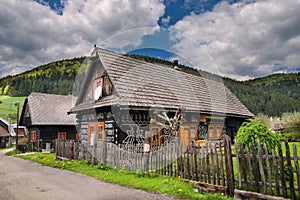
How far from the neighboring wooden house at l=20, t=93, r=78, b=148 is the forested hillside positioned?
1847 inches

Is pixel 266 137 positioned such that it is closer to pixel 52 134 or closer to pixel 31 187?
pixel 31 187

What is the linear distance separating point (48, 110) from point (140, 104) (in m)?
18.6

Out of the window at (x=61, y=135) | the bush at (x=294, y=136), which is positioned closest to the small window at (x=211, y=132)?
the bush at (x=294, y=136)

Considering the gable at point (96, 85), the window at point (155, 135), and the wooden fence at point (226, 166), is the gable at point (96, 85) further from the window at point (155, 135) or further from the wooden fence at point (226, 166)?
the wooden fence at point (226, 166)

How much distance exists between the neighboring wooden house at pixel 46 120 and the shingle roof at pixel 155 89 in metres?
11.1

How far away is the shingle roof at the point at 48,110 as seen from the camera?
25.4 m

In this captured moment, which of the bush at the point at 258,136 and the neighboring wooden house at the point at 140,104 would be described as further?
the neighboring wooden house at the point at 140,104

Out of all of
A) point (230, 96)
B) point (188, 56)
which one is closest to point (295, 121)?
point (230, 96)

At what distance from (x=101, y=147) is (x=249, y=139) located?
6864 mm

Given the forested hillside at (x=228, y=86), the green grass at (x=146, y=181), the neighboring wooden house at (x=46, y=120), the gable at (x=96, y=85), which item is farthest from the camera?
the forested hillside at (x=228, y=86)

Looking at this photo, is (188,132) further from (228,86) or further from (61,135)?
(228,86)

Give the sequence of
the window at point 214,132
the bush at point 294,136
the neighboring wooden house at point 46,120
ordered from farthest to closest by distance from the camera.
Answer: the neighboring wooden house at point 46,120 → the bush at point 294,136 → the window at point 214,132

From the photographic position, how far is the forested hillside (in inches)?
3091

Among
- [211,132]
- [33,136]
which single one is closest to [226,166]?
[211,132]
